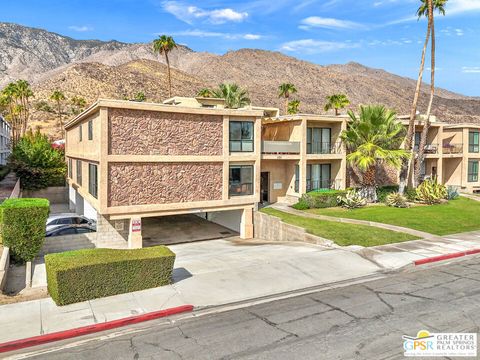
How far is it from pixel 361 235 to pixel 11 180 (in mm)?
31036

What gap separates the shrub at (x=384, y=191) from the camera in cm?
3209

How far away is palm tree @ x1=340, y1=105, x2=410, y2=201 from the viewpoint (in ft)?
96.8

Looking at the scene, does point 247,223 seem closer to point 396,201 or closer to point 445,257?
point 396,201

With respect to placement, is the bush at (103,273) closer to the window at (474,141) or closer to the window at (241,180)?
the window at (241,180)

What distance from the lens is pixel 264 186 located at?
32031 mm

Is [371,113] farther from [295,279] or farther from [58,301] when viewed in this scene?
[58,301]

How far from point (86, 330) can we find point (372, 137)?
82.0 feet

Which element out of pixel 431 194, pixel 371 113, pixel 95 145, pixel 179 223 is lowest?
Answer: pixel 179 223

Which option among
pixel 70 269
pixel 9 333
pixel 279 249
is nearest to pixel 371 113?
pixel 279 249

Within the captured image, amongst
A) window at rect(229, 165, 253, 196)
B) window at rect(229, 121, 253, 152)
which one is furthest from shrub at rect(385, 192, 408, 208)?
window at rect(229, 121, 253, 152)

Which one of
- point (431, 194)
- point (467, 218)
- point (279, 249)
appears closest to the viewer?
point (279, 249)

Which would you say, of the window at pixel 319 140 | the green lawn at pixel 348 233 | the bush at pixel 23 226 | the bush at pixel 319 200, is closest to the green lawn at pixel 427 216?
the bush at pixel 319 200

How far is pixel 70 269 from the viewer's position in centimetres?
1252

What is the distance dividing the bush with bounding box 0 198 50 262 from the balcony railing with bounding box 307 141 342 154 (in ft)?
64.7
